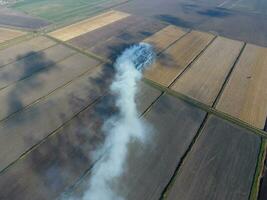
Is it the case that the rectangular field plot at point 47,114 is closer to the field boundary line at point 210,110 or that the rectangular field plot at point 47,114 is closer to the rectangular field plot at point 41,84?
the rectangular field plot at point 41,84

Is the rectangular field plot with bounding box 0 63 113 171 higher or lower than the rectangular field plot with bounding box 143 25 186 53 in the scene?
lower

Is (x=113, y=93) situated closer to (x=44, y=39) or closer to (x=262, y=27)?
(x=44, y=39)

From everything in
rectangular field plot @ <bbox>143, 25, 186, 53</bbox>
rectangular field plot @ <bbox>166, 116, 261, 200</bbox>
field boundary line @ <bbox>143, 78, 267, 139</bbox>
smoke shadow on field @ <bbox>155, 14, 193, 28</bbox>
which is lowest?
rectangular field plot @ <bbox>166, 116, 261, 200</bbox>

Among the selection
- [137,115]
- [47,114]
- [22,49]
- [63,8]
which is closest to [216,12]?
[63,8]

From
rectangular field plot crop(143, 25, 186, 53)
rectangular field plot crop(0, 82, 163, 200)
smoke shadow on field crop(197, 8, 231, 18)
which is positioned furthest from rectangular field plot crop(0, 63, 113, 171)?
smoke shadow on field crop(197, 8, 231, 18)

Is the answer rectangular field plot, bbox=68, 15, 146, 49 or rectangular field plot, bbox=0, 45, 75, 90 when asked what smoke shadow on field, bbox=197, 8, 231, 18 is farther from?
rectangular field plot, bbox=0, 45, 75, 90

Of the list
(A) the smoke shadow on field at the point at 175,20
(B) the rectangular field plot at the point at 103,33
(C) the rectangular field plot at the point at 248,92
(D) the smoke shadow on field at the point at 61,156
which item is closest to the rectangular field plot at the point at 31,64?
(B) the rectangular field plot at the point at 103,33
